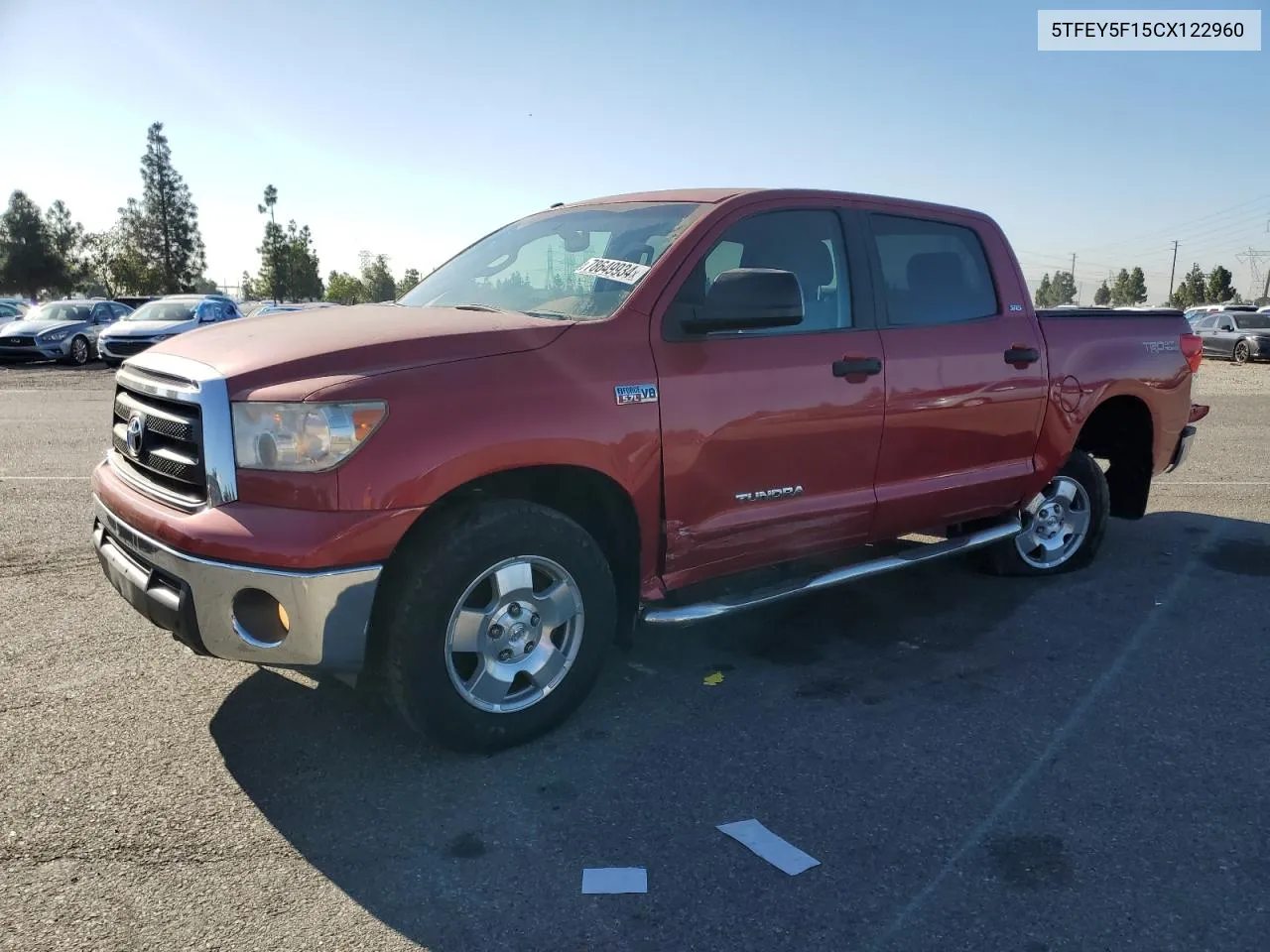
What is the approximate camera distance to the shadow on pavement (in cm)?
250

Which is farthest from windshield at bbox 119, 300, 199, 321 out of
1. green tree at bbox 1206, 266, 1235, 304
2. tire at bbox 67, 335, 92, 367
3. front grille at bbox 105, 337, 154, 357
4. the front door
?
green tree at bbox 1206, 266, 1235, 304

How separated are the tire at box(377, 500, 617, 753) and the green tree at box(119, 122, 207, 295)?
93.8 meters

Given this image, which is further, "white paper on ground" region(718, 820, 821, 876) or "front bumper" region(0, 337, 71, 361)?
"front bumper" region(0, 337, 71, 361)

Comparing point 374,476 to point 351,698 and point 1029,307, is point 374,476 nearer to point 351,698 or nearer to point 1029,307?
point 351,698

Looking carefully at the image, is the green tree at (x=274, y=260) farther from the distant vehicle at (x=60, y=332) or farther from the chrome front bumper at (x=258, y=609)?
the chrome front bumper at (x=258, y=609)

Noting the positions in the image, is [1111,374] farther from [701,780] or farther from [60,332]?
[60,332]

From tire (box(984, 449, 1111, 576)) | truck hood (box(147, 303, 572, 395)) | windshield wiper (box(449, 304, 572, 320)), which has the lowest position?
tire (box(984, 449, 1111, 576))

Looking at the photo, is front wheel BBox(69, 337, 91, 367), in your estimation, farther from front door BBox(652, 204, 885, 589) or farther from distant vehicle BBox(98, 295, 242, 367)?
front door BBox(652, 204, 885, 589)

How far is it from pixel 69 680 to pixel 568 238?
273 centimetres

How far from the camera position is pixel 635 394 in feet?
11.1

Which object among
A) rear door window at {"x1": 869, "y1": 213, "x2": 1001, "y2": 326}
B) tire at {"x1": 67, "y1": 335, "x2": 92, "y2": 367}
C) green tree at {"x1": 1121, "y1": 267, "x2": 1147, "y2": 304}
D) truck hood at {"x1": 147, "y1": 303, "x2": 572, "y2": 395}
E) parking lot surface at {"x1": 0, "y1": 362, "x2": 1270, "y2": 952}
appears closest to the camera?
parking lot surface at {"x1": 0, "y1": 362, "x2": 1270, "y2": 952}

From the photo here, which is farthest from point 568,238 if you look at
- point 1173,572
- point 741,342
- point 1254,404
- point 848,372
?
point 1254,404

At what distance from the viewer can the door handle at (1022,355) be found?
15.5ft

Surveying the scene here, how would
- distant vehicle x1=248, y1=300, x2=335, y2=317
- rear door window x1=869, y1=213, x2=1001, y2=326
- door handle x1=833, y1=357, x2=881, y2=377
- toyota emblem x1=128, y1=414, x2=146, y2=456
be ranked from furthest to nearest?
distant vehicle x1=248, y1=300, x2=335, y2=317
rear door window x1=869, y1=213, x2=1001, y2=326
door handle x1=833, y1=357, x2=881, y2=377
toyota emblem x1=128, y1=414, x2=146, y2=456
